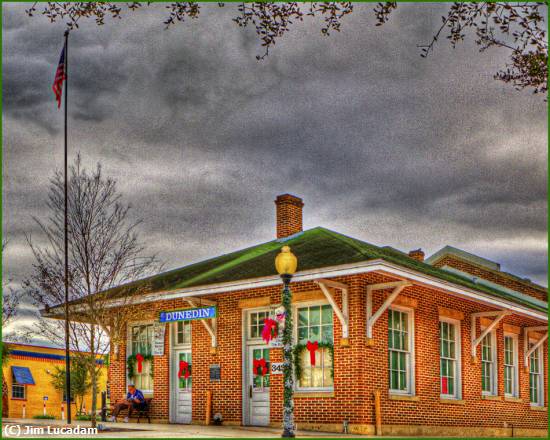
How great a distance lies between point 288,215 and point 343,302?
244 inches

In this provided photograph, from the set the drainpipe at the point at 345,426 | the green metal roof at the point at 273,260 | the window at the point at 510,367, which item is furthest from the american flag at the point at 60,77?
the window at the point at 510,367

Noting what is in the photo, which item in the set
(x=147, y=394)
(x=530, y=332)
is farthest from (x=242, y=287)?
(x=530, y=332)

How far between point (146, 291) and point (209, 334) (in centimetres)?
200

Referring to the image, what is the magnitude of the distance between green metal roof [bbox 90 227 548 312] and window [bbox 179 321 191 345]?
1.09 m

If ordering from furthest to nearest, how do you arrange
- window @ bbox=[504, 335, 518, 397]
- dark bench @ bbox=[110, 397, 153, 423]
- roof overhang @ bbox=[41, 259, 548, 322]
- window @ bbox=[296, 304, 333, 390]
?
window @ bbox=[504, 335, 518, 397], dark bench @ bbox=[110, 397, 153, 423], window @ bbox=[296, 304, 333, 390], roof overhang @ bbox=[41, 259, 548, 322]

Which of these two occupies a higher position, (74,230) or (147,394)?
(74,230)

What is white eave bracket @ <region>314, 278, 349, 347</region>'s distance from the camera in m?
17.1

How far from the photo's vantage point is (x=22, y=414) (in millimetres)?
39844

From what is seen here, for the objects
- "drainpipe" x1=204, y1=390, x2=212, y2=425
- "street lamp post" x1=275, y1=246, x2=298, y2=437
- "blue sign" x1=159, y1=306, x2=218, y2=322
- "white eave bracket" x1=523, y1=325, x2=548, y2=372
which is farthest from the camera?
"white eave bracket" x1=523, y1=325, x2=548, y2=372

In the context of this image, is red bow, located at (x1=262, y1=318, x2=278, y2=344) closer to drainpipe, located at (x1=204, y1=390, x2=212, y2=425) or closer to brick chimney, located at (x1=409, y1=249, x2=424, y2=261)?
drainpipe, located at (x1=204, y1=390, x2=212, y2=425)

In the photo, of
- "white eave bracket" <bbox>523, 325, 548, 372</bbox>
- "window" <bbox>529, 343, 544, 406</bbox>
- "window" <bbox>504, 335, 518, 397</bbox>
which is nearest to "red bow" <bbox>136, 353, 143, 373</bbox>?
"window" <bbox>504, 335, 518, 397</bbox>

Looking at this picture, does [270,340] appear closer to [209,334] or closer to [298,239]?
[209,334]

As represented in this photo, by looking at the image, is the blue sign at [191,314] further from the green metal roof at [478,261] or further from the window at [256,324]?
the green metal roof at [478,261]

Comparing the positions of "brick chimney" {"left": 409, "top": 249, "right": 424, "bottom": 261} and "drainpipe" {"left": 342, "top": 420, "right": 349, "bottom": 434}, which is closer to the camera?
"drainpipe" {"left": 342, "top": 420, "right": 349, "bottom": 434}
